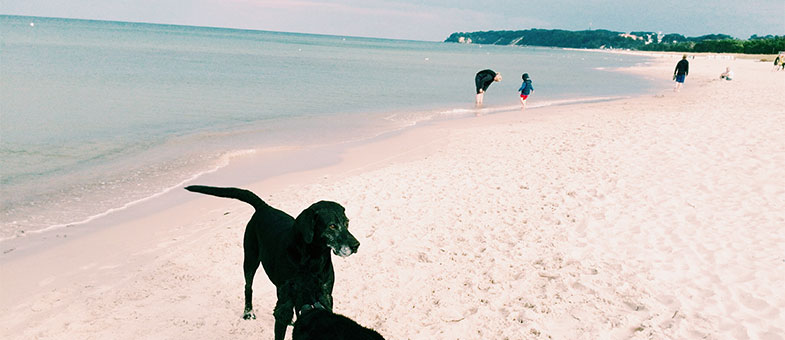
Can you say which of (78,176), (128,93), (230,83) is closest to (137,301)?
(78,176)

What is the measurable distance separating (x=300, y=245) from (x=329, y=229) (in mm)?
321

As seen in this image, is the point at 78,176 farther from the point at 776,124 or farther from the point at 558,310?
the point at 776,124

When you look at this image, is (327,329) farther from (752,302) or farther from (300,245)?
(752,302)

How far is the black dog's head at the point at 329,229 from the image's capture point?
3109 millimetres

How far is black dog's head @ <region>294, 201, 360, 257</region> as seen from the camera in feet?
10.2

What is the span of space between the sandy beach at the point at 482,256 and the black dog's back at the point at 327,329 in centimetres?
204

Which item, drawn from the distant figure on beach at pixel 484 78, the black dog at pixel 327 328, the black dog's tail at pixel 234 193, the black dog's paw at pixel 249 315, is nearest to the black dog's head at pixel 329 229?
the black dog at pixel 327 328

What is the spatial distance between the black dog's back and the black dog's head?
1.64 ft

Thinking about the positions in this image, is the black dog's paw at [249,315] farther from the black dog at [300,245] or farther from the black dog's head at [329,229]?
the black dog's head at [329,229]

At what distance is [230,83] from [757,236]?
29726 millimetres

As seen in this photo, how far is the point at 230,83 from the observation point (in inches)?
1209

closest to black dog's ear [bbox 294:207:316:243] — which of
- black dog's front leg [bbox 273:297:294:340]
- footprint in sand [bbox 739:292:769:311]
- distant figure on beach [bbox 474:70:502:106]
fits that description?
black dog's front leg [bbox 273:297:294:340]

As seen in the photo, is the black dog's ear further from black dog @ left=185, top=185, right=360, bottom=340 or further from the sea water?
the sea water

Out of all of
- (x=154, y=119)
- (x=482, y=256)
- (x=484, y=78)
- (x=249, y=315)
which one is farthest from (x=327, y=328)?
(x=484, y=78)
